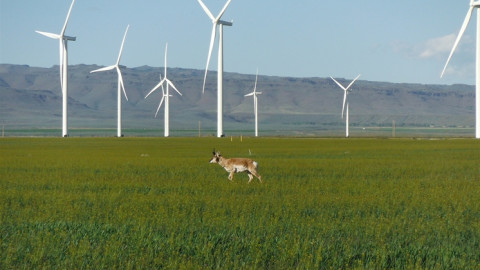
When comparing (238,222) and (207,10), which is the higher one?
(207,10)

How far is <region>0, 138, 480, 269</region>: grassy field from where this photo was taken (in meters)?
15.4

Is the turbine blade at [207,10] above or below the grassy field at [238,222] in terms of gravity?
above

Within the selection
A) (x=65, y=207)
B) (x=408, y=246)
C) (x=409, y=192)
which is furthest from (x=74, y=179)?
(x=408, y=246)

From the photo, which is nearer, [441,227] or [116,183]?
[441,227]

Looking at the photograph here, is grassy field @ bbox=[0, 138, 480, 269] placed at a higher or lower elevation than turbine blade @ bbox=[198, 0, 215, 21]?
lower

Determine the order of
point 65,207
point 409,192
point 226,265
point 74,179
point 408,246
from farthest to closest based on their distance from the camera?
point 74,179 < point 409,192 < point 65,207 < point 408,246 < point 226,265

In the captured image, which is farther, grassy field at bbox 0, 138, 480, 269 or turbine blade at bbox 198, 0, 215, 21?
turbine blade at bbox 198, 0, 215, 21

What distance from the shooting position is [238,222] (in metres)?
19.5

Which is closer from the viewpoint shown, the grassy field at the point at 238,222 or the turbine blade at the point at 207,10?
the grassy field at the point at 238,222

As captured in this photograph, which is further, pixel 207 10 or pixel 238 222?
pixel 207 10

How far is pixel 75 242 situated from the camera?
16938 mm

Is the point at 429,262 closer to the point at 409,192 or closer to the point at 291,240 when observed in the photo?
the point at 291,240

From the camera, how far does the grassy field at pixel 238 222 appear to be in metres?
15.4

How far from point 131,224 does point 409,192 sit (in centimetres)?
1157
